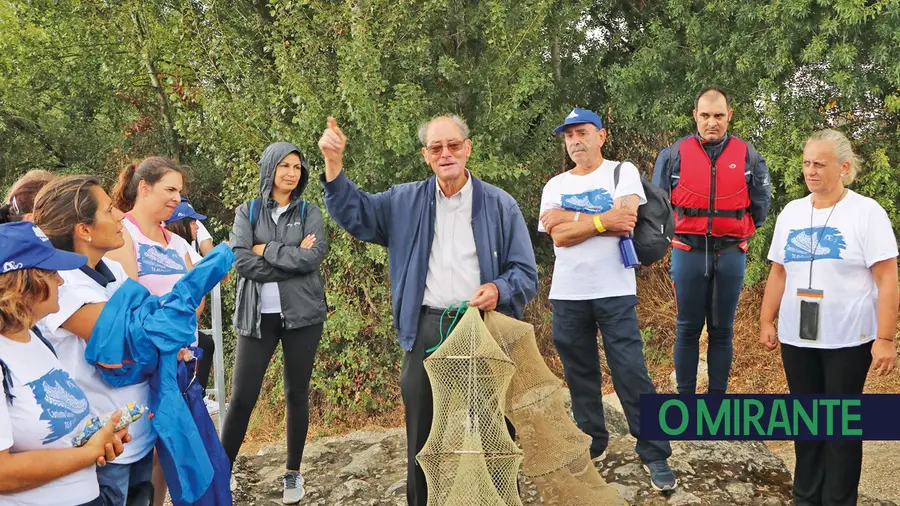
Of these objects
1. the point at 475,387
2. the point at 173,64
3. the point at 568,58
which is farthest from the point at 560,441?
the point at 173,64

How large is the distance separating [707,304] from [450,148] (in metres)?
2.26

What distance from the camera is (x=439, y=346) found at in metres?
3.40

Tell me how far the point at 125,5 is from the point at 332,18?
501cm

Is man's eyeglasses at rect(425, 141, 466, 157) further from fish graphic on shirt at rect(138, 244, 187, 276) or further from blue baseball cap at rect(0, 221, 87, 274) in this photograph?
blue baseball cap at rect(0, 221, 87, 274)

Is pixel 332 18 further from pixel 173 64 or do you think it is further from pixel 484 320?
pixel 484 320

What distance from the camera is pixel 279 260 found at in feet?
14.1

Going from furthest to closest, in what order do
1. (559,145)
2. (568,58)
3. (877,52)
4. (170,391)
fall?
(568,58)
(559,145)
(877,52)
(170,391)

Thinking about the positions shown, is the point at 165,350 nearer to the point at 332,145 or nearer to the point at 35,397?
the point at 35,397

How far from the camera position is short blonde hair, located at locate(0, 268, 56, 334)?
85.1 inches

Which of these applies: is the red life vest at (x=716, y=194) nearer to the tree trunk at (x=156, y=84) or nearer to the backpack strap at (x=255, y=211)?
the backpack strap at (x=255, y=211)

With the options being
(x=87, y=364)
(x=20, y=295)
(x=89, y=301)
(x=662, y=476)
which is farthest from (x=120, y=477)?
(x=662, y=476)

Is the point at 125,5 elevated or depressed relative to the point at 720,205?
elevated

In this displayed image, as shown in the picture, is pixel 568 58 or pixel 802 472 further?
pixel 568 58

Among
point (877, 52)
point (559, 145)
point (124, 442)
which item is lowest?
point (124, 442)
